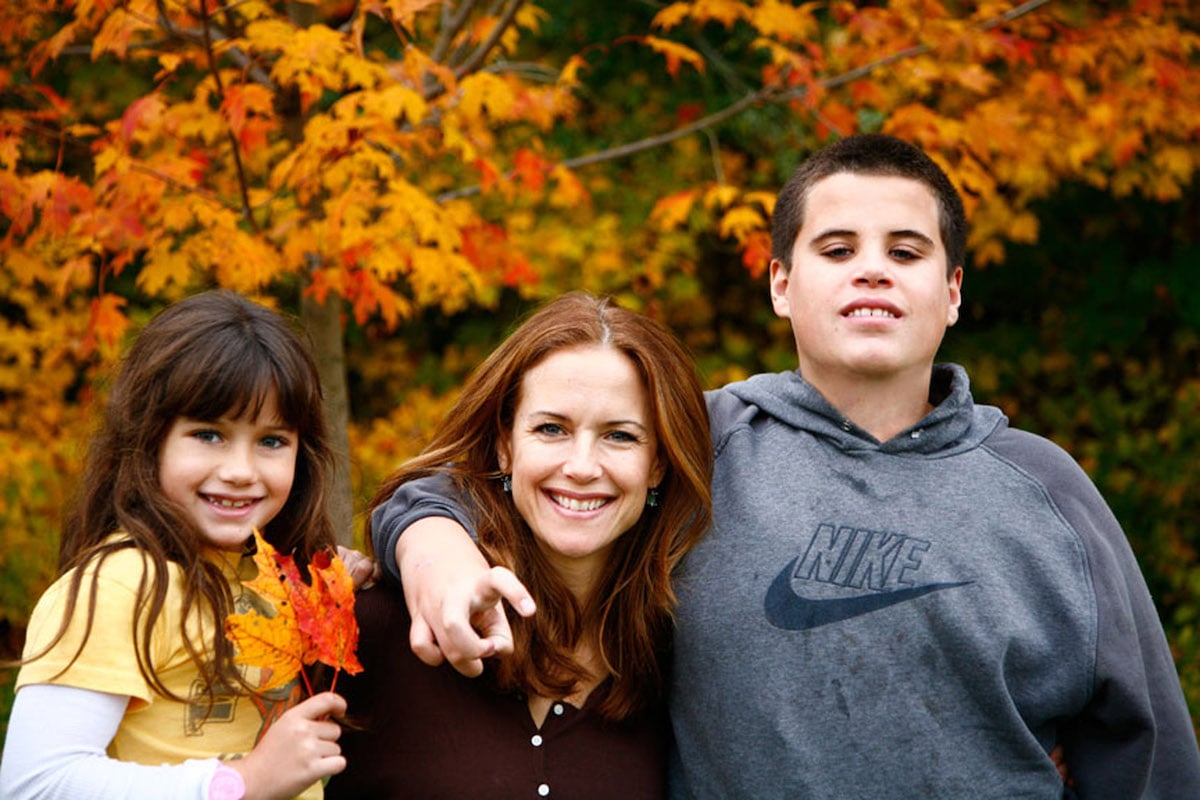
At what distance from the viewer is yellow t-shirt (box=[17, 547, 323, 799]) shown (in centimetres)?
205

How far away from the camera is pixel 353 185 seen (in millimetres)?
3682

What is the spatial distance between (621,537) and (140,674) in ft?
3.07

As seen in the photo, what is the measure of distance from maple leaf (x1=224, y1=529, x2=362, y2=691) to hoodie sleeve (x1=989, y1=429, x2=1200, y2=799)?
1.34 m

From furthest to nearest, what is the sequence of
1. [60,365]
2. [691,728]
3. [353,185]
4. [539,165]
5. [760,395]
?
[60,365]
[539,165]
[353,185]
[760,395]
[691,728]

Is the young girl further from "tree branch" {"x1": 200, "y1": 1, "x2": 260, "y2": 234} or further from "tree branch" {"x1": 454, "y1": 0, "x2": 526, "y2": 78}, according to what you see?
"tree branch" {"x1": 454, "y1": 0, "x2": 526, "y2": 78}

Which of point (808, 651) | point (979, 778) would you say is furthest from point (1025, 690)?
point (808, 651)

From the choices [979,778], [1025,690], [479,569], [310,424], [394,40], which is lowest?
[979,778]

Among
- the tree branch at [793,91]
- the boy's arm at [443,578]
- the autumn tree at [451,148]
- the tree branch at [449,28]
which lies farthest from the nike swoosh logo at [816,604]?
the tree branch at [449,28]

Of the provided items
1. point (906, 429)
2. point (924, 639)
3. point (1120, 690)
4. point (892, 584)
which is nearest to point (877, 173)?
point (906, 429)

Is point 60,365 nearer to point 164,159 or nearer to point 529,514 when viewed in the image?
point 164,159

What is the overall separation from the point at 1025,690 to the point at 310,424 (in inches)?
57.2

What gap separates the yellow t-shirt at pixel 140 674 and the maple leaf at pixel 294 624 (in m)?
0.14

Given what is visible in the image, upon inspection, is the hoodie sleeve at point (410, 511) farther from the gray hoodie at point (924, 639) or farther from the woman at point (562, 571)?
the gray hoodie at point (924, 639)

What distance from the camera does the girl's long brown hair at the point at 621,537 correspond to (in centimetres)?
239
